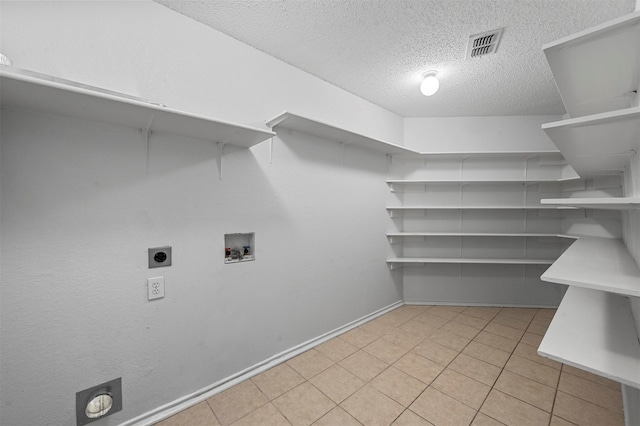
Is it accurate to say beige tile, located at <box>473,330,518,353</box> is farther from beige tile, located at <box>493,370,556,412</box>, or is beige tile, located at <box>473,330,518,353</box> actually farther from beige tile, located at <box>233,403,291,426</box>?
beige tile, located at <box>233,403,291,426</box>

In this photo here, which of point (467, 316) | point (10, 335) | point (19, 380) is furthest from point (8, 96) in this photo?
point (467, 316)

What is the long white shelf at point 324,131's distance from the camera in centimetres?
193

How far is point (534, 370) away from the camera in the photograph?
6.56 feet

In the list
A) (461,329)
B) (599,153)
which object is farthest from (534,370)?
(599,153)

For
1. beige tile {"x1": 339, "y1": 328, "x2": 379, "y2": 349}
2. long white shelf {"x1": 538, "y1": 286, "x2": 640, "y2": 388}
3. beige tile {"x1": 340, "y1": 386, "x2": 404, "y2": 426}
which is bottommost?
beige tile {"x1": 339, "y1": 328, "x2": 379, "y2": 349}

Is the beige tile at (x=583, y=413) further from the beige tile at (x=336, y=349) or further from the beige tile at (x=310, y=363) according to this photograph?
the beige tile at (x=310, y=363)

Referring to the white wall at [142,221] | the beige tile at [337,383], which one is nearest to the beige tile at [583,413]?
the beige tile at [337,383]

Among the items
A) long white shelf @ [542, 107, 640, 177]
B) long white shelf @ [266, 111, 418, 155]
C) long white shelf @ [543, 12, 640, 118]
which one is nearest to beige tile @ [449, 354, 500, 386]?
long white shelf @ [542, 107, 640, 177]

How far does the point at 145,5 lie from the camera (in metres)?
1.49

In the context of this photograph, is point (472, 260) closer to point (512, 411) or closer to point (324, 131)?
point (512, 411)

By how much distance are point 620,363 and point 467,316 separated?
2377mm

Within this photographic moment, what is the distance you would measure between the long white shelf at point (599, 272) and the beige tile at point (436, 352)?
128 cm

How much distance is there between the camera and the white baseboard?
149 cm

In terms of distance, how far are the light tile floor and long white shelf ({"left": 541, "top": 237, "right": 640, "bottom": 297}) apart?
101 centimetres
